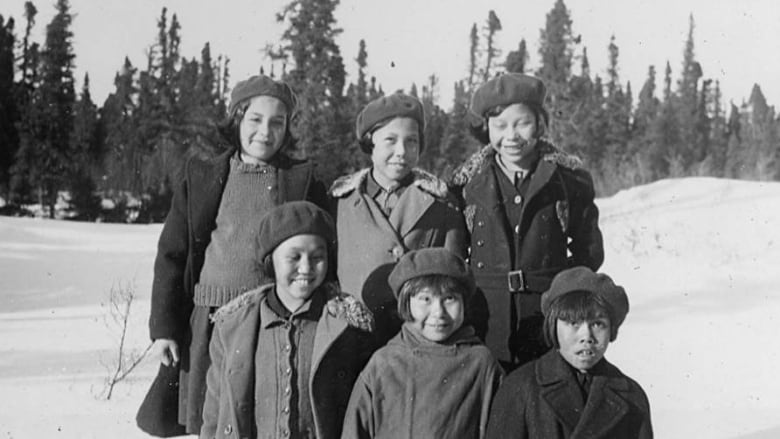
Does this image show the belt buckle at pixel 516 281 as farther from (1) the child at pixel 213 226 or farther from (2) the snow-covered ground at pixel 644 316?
(2) the snow-covered ground at pixel 644 316

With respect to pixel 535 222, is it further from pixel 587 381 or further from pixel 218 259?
pixel 218 259

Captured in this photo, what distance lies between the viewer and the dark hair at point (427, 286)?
9.70 ft

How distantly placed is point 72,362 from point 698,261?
9330 millimetres

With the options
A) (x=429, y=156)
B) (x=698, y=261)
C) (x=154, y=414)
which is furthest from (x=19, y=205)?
(x=154, y=414)

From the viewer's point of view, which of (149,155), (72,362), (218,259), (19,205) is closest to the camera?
(218,259)

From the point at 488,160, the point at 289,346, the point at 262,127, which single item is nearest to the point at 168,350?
the point at 289,346

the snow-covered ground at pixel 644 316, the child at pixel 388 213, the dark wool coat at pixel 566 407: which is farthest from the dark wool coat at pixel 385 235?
the snow-covered ground at pixel 644 316

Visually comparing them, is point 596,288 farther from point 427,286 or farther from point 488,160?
point 488,160

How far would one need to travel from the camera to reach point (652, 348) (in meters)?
8.38

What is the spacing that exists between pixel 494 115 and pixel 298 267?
1186 mm

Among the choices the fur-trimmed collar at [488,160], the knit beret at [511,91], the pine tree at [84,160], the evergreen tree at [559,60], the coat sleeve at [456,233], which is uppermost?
the evergreen tree at [559,60]

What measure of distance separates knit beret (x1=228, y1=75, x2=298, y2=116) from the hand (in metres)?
1.09

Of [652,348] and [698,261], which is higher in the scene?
[698,261]

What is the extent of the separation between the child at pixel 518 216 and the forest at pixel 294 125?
9842 mm
